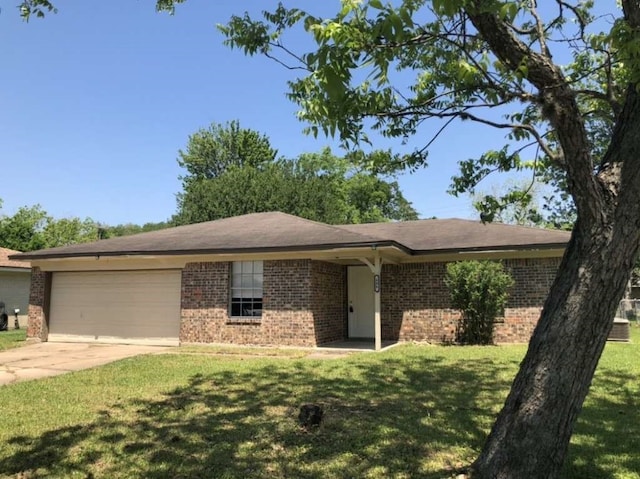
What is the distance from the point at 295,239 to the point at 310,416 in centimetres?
763

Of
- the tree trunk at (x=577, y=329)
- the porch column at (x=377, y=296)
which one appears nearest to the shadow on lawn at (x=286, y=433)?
the tree trunk at (x=577, y=329)

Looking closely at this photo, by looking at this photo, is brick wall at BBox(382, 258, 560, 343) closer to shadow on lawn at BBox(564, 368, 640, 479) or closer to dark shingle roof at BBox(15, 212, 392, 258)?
dark shingle roof at BBox(15, 212, 392, 258)

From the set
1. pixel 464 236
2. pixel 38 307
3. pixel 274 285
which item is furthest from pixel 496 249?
pixel 38 307

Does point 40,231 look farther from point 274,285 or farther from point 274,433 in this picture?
point 274,433

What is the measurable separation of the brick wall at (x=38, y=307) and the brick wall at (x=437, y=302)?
32.7 feet

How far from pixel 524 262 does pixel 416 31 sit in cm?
1103

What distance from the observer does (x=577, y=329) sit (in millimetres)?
3533

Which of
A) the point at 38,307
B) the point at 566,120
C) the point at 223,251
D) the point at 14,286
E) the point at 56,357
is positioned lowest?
the point at 56,357

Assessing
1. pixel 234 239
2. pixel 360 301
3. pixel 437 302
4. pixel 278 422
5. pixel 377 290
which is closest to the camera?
pixel 278 422

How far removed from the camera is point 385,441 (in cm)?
521

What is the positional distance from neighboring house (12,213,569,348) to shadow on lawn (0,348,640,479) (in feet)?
15.2

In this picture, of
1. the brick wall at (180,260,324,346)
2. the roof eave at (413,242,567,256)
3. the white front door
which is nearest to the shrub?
the roof eave at (413,242,567,256)

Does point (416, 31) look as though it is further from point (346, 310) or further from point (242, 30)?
point (346, 310)

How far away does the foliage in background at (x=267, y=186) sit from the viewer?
33.8 metres
